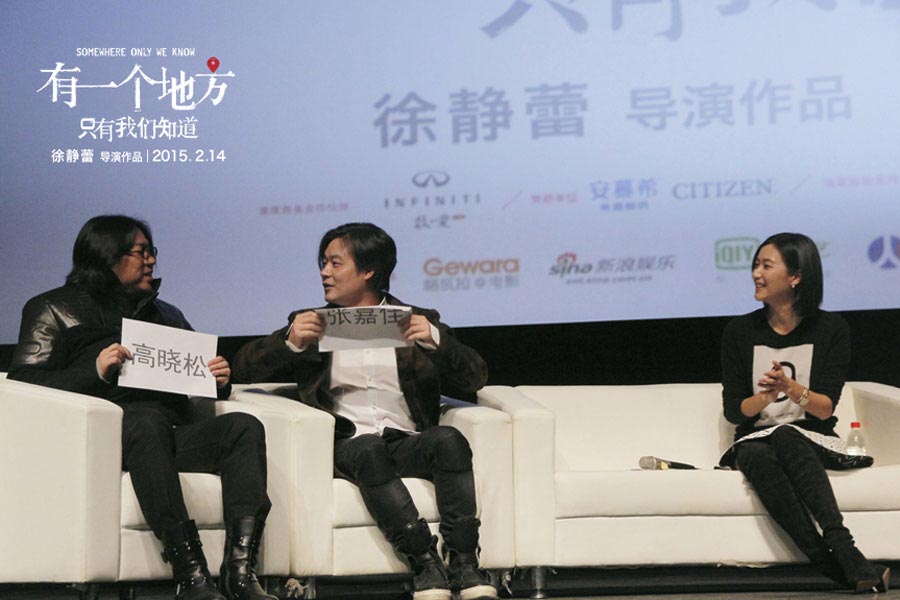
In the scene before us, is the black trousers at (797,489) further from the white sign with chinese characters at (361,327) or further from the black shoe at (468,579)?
the white sign with chinese characters at (361,327)

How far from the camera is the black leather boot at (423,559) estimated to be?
3.90 m

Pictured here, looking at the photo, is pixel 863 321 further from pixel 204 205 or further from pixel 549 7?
pixel 204 205

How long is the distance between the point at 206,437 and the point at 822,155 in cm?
260

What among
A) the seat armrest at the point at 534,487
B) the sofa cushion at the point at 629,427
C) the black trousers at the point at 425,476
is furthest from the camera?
the sofa cushion at the point at 629,427

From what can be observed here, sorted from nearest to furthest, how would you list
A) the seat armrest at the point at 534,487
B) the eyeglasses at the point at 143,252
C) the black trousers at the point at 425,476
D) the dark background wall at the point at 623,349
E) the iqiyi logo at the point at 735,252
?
the black trousers at the point at 425,476 < the seat armrest at the point at 534,487 < the eyeglasses at the point at 143,252 < the iqiyi logo at the point at 735,252 < the dark background wall at the point at 623,349

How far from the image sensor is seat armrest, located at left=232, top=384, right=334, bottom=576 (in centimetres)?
409

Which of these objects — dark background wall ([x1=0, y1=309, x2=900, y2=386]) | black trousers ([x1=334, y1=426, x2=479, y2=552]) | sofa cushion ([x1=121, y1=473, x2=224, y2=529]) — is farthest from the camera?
dark background wall ([x1=0, y1=309, x2=900, y2=386])

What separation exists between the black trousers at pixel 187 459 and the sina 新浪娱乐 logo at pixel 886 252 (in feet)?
8.34

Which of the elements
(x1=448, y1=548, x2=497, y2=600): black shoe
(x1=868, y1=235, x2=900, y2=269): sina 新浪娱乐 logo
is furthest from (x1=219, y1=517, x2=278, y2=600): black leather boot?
(x1=868, y1=235, x2=900, y2=269): sina 新浪娱乐 logo

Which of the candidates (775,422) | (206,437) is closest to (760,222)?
(775,422)

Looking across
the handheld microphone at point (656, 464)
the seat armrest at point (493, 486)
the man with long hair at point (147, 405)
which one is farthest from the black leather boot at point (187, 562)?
the handheld microphone at point (656, 464)

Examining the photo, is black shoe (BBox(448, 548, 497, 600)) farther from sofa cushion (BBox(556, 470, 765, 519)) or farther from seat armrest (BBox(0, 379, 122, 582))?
seat armrest (BBox(0, 379, 122, 582))

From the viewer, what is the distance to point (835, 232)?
5363mm

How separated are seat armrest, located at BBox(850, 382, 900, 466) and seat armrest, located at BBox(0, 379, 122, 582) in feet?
7.89
